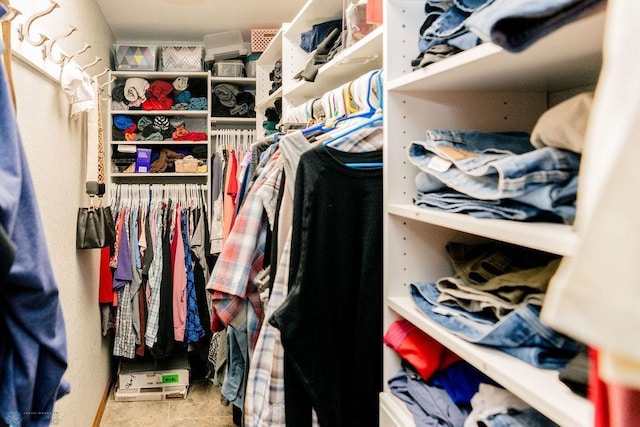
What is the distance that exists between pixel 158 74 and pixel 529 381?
3.42 metres

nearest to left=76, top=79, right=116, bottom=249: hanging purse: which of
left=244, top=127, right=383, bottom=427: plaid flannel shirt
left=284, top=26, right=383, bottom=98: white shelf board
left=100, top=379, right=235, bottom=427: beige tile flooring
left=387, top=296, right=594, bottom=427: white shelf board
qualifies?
left=284, top=26, right=383, bottom=98: white shelf board

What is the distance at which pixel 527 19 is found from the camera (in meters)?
0.52

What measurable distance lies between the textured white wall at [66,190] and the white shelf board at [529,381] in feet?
4.45

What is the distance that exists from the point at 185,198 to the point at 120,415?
1463mm

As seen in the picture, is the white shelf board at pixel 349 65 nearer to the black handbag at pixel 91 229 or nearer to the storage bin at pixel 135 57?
the black handbag at pixel 91 229

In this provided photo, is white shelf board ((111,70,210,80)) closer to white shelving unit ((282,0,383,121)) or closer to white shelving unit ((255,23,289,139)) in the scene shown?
white shelving unit ((255,23,289,139))

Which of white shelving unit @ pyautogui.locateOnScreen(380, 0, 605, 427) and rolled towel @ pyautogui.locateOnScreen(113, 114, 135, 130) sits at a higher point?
rolled towel @ pyautogui.locateOnScreen(113, 114, 135, 130)

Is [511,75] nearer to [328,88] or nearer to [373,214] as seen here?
[373,214]

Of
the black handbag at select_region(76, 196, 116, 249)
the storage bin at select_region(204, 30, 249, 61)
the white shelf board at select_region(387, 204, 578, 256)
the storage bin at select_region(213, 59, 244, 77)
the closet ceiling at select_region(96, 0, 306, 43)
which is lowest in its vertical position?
the black handbag at select_region(76, 196, 116, 249)

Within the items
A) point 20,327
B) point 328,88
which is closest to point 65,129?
point 328,88

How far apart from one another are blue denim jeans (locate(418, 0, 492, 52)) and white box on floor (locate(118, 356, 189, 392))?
278cm

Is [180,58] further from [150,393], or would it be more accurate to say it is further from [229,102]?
[150,393]

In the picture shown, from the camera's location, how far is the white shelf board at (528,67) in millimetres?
589

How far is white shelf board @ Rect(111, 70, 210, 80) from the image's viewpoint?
11.0ft
